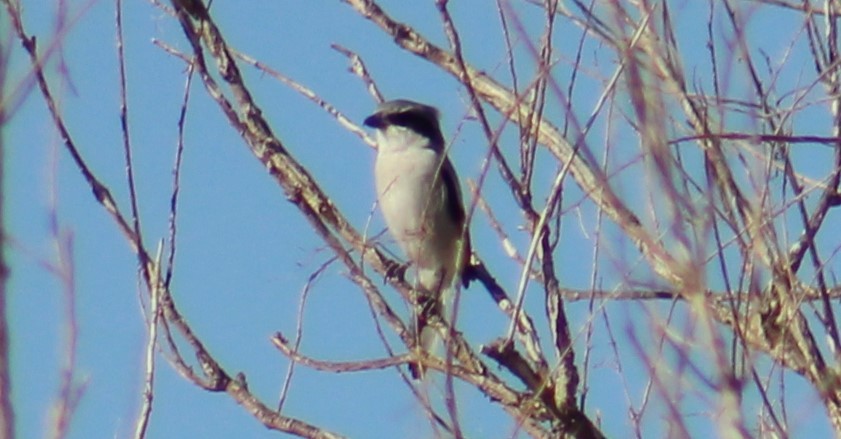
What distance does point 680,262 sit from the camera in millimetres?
2068

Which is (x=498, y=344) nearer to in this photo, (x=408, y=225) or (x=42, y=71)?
(x=42, y=71)

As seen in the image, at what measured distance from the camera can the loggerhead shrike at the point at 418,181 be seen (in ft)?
18.9

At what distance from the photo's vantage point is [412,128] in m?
6.87

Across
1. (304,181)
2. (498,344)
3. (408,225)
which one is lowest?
(498,344)

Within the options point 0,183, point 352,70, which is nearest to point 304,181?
point 352,70

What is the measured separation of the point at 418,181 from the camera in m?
6.44

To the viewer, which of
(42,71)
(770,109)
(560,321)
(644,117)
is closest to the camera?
(644,117)

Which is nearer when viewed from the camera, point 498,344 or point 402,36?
point 498,344

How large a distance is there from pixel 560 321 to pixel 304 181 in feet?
2.48

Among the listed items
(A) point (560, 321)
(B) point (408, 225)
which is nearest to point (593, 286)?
(A) point (560, 321)

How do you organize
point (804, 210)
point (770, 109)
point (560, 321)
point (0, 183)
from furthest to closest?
point (770, 109)
point (804, 210)
point (560, 321)
point (0, 183)

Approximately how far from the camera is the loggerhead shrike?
5.77m

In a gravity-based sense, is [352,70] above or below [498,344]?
above

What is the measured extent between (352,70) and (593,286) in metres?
1.36
